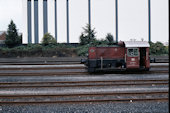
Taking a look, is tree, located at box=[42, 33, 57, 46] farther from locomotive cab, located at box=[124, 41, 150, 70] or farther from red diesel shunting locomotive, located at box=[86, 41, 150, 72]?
locomotive cab, located at box=[124, 41, 150, 70]

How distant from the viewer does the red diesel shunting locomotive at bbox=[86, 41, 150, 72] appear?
10.4 meters

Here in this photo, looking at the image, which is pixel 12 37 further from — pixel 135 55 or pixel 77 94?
pixel 77 94

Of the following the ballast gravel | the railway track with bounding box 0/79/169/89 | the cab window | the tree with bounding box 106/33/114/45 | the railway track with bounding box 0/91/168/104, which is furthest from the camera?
the tree with bounding box 106/33/114/45

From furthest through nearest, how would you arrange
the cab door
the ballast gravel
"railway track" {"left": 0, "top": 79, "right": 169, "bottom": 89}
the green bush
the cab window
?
1. the green bush
2. the cab window
3. the cab door
4. "railway track" {"left": 0, "top": 79, "right": 169, "bottom": 89}
5. the ballast gravel

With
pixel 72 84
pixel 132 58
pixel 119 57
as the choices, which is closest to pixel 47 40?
pixel 119 57

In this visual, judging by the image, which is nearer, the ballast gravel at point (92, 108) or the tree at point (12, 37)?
the ballast gravel at point (92, 108)

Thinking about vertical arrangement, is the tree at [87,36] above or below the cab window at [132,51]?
above

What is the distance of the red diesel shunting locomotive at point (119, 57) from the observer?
10430 mm

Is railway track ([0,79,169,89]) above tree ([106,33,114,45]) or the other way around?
the other way around

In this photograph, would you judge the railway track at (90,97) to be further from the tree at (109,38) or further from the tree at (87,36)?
the tree at (109,38)

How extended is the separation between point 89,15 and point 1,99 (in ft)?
79.1

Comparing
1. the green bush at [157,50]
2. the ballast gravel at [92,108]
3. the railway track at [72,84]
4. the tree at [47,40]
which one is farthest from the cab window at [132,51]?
the tree at [47,40]

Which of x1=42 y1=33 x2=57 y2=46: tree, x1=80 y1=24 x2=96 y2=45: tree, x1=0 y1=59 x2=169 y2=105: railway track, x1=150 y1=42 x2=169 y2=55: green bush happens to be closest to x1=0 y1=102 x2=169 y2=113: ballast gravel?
x1=0 y1=59 x2=169 y2=105: railway track

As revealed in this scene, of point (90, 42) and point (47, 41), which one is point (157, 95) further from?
point (47, 41)
